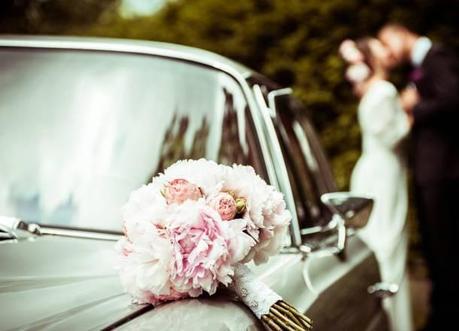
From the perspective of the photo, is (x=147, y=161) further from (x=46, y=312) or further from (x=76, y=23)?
(x=76, y=23)

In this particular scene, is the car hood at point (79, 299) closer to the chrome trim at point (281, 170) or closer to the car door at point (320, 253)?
the car door at point (320, 253)

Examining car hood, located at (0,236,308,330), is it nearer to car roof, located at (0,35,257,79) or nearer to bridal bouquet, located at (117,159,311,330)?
bridal bouquet, located at (117,159,311,330)

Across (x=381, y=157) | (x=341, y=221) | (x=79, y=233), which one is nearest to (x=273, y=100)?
(x=341, y=221)

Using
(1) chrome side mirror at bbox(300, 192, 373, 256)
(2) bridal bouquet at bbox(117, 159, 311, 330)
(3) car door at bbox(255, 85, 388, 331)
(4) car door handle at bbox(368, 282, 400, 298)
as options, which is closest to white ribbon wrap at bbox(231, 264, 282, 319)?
(2) bridal bouquet at bbox(117, 159, 311, 330)

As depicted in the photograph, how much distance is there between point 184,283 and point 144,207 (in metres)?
0.22

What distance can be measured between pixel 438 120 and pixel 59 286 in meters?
5.46

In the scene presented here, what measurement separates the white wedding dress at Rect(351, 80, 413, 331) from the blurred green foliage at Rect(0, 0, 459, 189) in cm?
286

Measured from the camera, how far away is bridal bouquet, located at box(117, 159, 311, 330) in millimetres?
2283

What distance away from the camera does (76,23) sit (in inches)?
1111

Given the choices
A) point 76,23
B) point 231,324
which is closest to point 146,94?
point 231,324

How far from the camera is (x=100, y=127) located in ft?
11.4

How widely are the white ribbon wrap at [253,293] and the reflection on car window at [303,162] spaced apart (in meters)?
1.43

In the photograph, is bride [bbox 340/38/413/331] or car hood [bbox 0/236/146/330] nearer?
car hood [bbox 0/236/146/330]

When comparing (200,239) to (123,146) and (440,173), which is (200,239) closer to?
(123,146)
